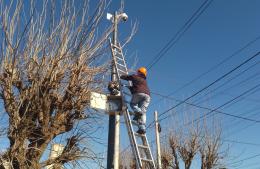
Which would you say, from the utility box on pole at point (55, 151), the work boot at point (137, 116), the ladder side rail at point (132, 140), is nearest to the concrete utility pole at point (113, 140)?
the ladder side rail at point (132, 140)

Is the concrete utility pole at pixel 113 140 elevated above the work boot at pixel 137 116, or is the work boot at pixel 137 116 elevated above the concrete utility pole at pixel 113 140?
the work boot at pixel 137 116

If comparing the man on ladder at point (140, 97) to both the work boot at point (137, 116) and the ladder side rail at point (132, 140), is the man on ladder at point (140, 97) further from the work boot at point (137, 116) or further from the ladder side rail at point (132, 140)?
the ladder side rail at point (132, 140)

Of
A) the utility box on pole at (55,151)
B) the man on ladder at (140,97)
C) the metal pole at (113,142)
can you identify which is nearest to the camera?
the utility box on pole at (55,151)

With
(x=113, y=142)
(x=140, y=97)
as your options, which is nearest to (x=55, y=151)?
(x=113, y=142)

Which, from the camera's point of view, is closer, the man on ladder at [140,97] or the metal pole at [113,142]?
the metal pole at [113,142]

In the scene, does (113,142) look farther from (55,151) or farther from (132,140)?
(55,151)

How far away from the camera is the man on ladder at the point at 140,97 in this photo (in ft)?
21.0

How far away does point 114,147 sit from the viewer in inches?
233

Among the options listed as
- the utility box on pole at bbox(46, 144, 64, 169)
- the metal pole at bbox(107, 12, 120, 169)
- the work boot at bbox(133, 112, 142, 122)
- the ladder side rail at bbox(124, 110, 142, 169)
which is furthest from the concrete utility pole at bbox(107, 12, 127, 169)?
the utility box on pole at bbox(46, 144, 64, 169)

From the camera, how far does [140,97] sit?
22.0 feet

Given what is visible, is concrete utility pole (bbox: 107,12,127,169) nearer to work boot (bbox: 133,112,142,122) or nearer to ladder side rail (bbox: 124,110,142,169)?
ladder side rail (bbox: 124,110,142,169)

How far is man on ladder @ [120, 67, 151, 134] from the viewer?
6.39m

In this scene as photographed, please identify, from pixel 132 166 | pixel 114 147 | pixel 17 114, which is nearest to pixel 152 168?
pixel 114 147

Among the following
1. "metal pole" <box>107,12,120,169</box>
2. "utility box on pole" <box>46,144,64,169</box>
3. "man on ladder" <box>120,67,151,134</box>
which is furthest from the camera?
"man on ladder" <box>120,67,151,134</box>
